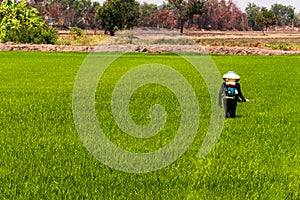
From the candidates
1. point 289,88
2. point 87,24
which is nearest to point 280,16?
point 87,24

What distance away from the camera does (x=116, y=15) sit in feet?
189

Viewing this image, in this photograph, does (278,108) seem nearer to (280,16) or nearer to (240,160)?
(240,160)

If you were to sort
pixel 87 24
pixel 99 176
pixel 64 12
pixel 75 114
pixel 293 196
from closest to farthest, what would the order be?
pixel 293 196
pixel 99 176
pixel 75 114
pixel 64 12
pixel 87 24

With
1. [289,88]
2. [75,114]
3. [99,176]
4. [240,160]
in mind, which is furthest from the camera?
[289,88]

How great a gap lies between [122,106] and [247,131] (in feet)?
9.34

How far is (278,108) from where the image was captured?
9164 millimetres

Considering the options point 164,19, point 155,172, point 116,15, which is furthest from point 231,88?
point 164,19

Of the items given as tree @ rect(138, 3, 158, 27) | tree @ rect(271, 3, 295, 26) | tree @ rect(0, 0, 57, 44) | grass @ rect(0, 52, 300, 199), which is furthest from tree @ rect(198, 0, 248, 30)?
tree @ rect(0, 0, 57, 44)

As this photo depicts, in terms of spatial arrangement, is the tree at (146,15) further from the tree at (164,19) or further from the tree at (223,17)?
the tree at (223,17)

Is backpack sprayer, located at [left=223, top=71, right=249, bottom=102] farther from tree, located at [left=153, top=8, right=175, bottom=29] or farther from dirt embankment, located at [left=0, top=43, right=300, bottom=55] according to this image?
tree, located at [left=153, top=8, right=175, bottom=29]

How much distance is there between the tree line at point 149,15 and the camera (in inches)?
2307

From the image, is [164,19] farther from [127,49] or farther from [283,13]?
[127,49]

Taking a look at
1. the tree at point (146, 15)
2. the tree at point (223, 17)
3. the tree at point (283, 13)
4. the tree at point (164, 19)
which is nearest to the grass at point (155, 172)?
the tree at point (164, 19)

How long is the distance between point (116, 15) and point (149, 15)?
1463 inches
